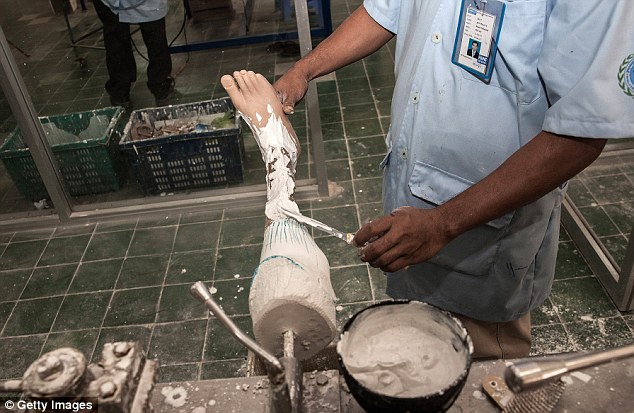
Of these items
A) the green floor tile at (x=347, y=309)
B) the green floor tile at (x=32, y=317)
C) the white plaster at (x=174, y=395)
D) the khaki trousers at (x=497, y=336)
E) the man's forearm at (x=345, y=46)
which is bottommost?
the green floor tile at (x=32, y=317)

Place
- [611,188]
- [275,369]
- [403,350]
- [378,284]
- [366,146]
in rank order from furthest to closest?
[366,146], [611,188], [378,284], [403,350], [275,369]

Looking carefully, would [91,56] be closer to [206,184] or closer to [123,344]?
[206,184]

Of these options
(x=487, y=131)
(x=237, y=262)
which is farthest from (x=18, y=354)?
(x=487, y=131)

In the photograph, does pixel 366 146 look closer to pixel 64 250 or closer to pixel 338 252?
pixel 338 252

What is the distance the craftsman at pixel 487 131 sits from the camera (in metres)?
1.04

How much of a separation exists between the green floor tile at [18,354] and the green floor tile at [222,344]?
83 centimetres

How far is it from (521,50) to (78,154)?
305cm

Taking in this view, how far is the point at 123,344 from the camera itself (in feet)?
2.94

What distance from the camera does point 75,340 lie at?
2.56m

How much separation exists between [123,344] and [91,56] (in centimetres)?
315

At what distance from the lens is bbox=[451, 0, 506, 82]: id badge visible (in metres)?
1.20

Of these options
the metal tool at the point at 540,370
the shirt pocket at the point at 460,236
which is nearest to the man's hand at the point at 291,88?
the shirt pocket at the point at 460,236

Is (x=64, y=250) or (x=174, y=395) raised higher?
(x=174, y=395)

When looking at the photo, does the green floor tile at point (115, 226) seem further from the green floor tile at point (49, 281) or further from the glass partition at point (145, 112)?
the green floor tile at point (49, 281)
